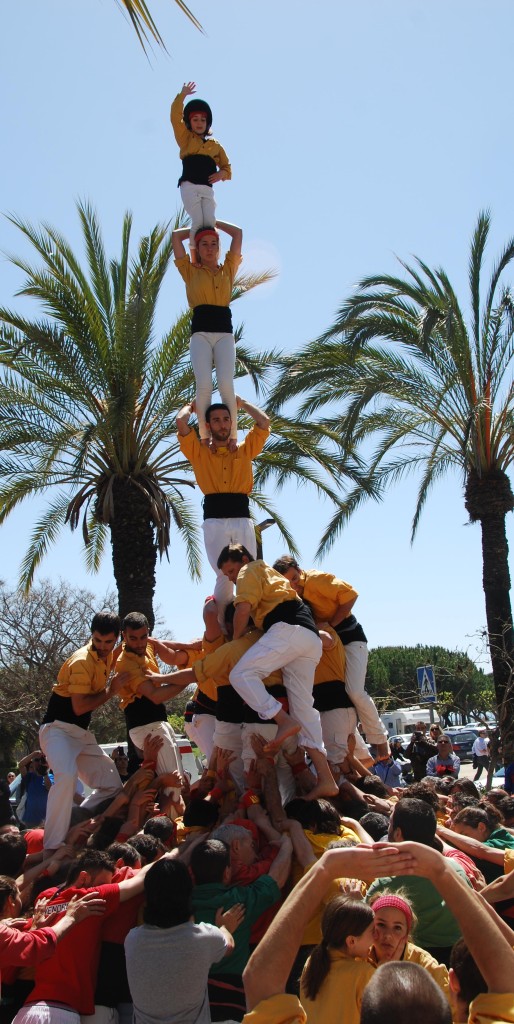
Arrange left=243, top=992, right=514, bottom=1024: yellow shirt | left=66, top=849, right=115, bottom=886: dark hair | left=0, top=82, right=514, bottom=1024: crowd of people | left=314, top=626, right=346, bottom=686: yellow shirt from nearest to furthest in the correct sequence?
left=243, top=992, right=514, bottom=1024: yellow shirt < left=0, top=82, right=514, bottom=1024: crowd of people < left=66, top=849, right=115, bottom=886: dark hair < left=314, top=626, right=346, bottom=686: yellow shirt

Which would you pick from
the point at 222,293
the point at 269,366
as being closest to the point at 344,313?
the point at 269,366

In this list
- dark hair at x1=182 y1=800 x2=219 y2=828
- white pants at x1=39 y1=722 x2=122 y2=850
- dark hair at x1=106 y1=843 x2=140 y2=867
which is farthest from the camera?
white pants at x1=39 y1=722 x2=122 y2=850

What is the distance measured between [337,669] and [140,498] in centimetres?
689

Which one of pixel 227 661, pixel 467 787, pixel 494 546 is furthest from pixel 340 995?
pixel 494 546

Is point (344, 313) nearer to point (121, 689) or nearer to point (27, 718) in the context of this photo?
point (121, 689)

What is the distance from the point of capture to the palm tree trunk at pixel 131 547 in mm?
14055

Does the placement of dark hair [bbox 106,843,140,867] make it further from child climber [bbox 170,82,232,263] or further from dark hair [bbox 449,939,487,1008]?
child climber [bbox 170,82,232,263]

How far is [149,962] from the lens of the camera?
3926 mm

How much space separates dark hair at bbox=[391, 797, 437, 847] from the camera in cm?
430

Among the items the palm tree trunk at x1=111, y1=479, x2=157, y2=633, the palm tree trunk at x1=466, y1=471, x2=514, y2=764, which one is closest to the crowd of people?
the palm tree trunk at x1=111, y1=479, x2=157, y2=633

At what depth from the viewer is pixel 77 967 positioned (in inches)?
176

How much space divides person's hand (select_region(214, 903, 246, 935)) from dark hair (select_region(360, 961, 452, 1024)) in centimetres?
245

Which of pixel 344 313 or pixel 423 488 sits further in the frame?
pixel 423 488

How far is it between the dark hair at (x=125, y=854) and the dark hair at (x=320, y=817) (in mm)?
1136
